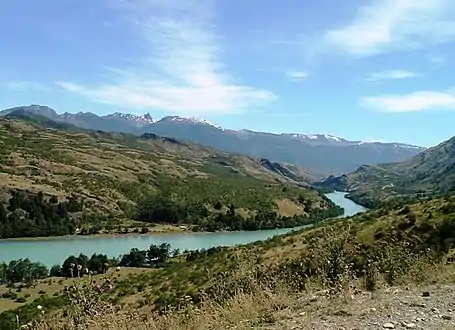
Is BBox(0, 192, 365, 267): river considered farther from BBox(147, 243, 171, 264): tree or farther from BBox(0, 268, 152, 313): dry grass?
BBox(0, 268, 152, 313): dry grass

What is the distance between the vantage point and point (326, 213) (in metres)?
198

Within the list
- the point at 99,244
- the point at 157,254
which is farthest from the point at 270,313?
the point at 99,244

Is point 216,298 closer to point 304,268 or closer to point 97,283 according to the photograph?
point 97,283

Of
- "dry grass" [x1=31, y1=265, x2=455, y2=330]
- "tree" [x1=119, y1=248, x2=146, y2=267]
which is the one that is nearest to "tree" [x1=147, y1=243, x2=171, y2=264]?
"tree" [x1=119, y1=248, x2=146, y2=267]

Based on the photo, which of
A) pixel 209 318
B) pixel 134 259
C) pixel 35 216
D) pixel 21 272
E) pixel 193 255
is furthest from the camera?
pixel 35 216

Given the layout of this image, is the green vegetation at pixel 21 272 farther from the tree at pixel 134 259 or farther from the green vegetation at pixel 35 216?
the green vegetation at pixel 35 216

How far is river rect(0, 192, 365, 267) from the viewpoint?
12025cm

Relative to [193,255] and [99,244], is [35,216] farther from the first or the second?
[193,255]

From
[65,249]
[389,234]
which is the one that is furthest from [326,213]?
[389,234]

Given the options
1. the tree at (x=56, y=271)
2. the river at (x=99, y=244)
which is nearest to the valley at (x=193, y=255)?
the river at (x=99, y=244)

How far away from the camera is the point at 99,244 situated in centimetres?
13412

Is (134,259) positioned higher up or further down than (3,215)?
further down

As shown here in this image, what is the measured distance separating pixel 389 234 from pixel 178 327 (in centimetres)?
1914

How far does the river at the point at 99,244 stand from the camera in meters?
120
